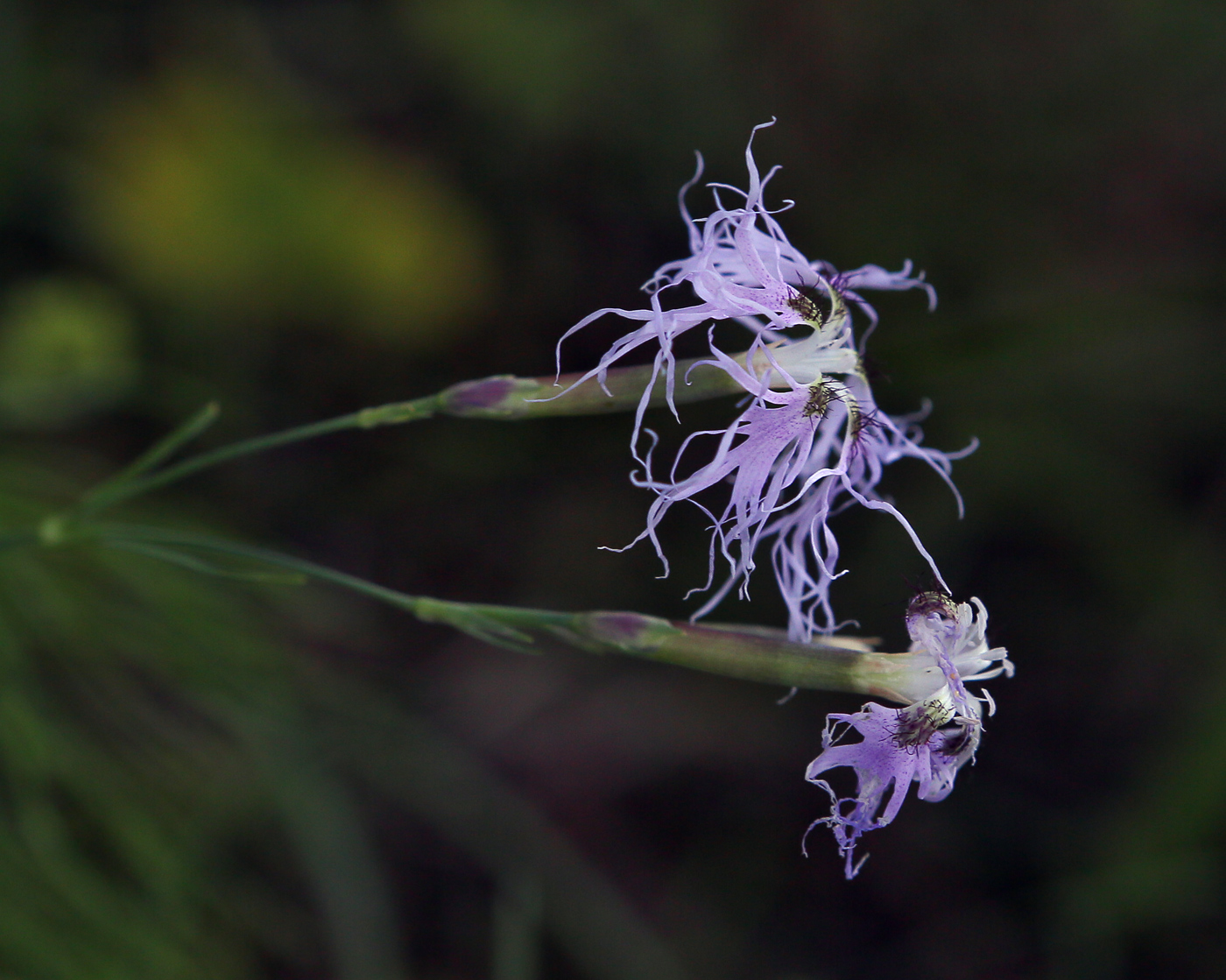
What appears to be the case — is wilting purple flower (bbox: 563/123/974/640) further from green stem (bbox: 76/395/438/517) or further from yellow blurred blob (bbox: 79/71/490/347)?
yellow blurred blob (bbox: 79/71/490/347)

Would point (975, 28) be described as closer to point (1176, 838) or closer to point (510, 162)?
point (510, 162)

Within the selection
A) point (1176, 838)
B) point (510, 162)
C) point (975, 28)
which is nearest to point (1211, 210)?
point (975, 28)

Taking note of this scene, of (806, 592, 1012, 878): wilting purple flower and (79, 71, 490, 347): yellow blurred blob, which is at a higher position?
(79, 71, 490, 347): yellow blurred blob

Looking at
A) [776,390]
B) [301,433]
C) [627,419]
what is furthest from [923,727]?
[627,419]

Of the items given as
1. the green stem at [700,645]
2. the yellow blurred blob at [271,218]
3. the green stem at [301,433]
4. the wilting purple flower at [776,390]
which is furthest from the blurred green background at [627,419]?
the green stem at [700,645]

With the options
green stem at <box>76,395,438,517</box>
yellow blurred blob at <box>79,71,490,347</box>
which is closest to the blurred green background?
yellow blurred blob at <box>79,71,490,347</box>

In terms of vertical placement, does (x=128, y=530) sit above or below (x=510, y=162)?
below
